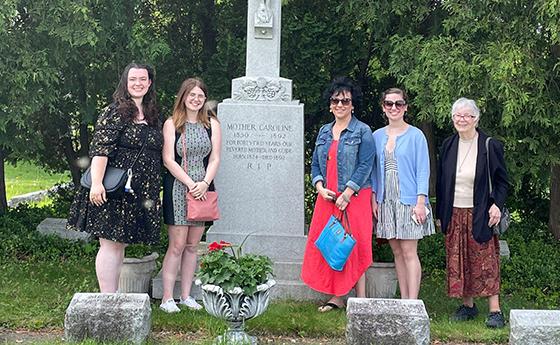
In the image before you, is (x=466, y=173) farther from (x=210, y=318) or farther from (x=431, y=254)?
(x=431, y=254)

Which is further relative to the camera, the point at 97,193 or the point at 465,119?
the point at 465,119

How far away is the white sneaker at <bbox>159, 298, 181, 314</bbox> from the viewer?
5.82 meters

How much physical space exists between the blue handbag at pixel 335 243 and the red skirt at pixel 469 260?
80 cm

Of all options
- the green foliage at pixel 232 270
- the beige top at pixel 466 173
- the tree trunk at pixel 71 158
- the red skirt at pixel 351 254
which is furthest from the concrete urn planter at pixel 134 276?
the tree trunk at pixel 71 158

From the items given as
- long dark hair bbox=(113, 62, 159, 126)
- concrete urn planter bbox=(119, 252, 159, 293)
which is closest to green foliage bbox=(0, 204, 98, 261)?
concrete urn planter bbox=(119, 252, 159, 293)

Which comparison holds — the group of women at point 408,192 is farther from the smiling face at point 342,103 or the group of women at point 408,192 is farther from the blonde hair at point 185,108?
the blonde hair at point 185,108

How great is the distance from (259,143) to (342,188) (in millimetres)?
1069

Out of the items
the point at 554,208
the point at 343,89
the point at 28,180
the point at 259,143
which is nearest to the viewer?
the point at 343,89

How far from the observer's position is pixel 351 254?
597 cm

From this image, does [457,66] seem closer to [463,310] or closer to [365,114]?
[463,310]

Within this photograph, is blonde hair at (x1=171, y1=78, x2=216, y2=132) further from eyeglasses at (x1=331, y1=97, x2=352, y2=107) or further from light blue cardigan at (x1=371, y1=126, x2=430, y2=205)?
light blue cardigan at (x1=371, y1=126, x2=430, y2=205)

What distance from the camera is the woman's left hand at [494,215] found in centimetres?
558

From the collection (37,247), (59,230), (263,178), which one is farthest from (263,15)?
(59,230)

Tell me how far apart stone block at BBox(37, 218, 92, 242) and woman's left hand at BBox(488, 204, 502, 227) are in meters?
5.02
